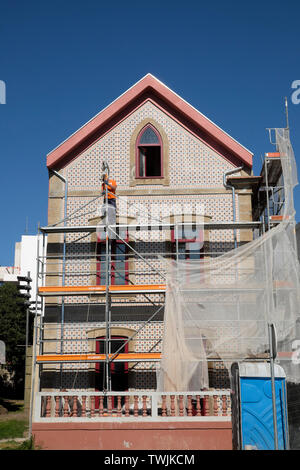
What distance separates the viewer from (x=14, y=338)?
37562 millimetres

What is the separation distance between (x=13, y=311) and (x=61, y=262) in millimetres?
22560

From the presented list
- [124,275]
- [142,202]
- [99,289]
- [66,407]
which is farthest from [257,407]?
[142,202]

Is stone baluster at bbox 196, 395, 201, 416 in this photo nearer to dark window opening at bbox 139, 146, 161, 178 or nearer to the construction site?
the construction site

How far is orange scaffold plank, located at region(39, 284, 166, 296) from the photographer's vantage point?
1644 centimetres

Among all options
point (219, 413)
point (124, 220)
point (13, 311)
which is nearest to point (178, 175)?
point (124, 220)

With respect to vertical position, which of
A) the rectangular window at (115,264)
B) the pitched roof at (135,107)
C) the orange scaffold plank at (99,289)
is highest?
the pitched roof at (135,107)

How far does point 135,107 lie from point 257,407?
35.7 ft

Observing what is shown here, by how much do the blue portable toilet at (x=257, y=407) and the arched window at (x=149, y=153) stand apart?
8.13 metres

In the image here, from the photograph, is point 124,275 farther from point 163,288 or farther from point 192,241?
point 192,241

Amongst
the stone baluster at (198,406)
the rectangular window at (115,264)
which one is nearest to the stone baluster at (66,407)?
the stone baluster at (198,406)

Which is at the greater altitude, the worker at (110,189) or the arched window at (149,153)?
the arched window at (149,153)

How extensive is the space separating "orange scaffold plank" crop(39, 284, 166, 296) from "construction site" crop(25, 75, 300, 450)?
0.14ft

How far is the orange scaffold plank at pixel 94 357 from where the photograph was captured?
630 inches

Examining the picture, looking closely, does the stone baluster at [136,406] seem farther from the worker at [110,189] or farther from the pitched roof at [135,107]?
the pitched roof at [135,107]
